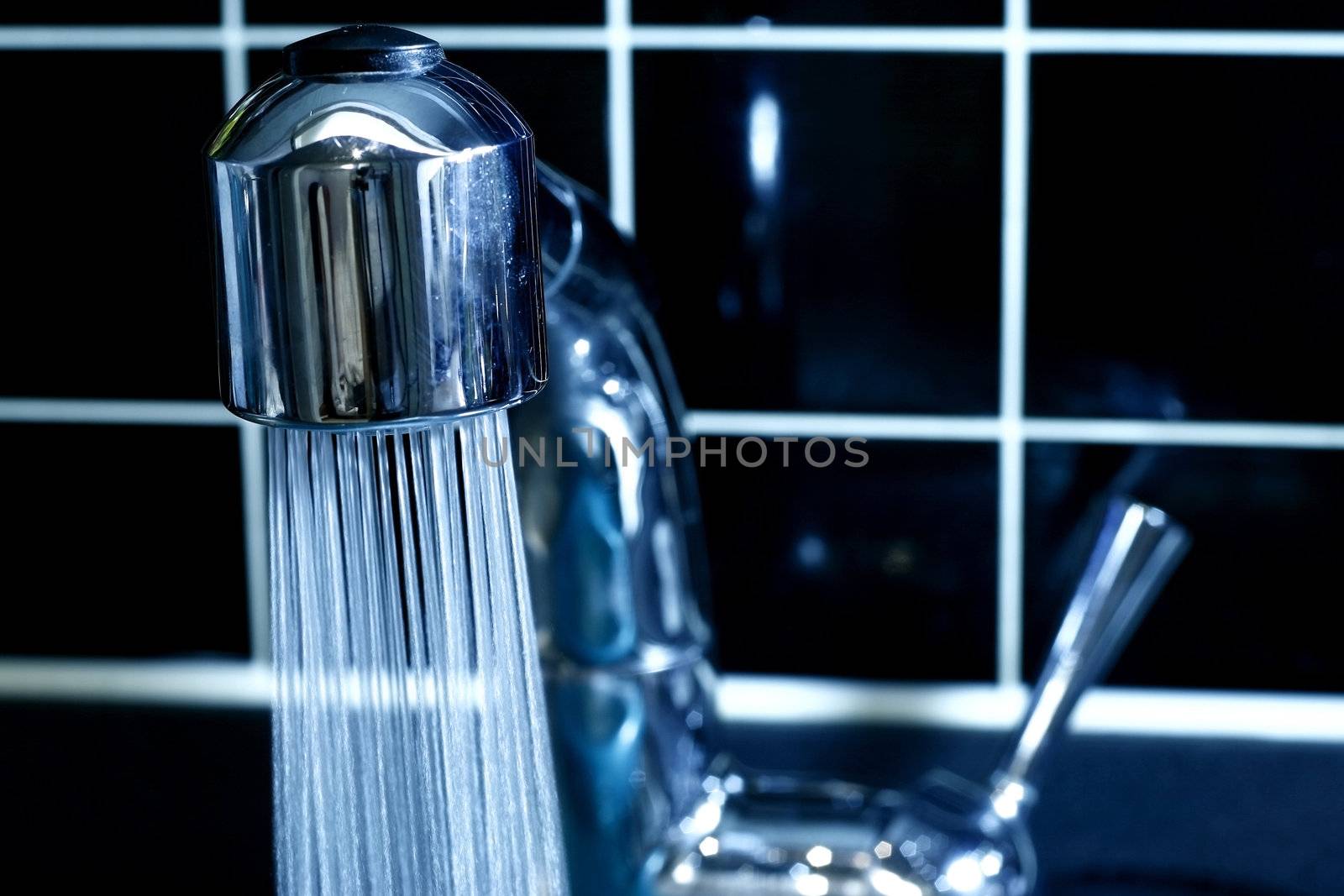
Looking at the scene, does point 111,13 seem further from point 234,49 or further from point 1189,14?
point 1189,14

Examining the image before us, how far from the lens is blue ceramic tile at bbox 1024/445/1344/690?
2.05 ft

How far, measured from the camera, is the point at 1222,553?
632 mm

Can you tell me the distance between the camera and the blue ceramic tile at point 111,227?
64 cm

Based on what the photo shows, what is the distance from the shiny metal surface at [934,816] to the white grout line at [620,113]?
0.77 feet

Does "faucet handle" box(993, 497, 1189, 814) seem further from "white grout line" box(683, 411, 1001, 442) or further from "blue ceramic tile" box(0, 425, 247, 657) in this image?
"blue ceramic tile" box(0, 425, 247, 657)

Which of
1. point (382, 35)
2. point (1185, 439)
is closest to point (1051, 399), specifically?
point (1185, 439)

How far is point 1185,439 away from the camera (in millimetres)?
626

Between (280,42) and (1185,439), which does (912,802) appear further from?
(280,42)

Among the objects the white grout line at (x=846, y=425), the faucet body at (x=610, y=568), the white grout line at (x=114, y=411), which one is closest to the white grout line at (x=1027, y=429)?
the white grout line at (x=846, y=425)

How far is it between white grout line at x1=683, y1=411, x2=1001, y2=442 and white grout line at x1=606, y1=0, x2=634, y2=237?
9 cm

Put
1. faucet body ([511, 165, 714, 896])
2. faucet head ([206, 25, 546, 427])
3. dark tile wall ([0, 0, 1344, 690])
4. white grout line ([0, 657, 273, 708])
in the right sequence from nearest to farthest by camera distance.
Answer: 1. faucet head ([206, 25, 546, 427])
2. faucet body ([511, 165, 714, 896])
3. dark tile wall ([0, 0, 1344, 690])
4. white grout line ([0, 657, 273, 708])

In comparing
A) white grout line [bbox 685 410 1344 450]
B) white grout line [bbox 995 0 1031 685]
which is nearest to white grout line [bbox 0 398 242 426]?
white grout line [bbox 685 410 1344 450]

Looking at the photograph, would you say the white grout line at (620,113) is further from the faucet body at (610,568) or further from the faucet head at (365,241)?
the faucet head at (365,241)

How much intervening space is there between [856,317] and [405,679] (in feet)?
0.91
